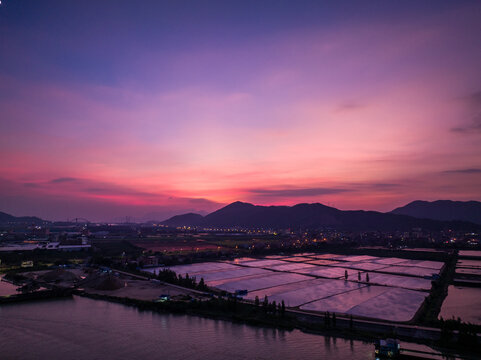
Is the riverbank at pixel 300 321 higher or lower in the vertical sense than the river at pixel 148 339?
higher

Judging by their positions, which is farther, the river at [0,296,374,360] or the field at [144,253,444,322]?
the field at [144,253,444,322]

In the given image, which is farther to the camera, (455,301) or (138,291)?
(138,291)

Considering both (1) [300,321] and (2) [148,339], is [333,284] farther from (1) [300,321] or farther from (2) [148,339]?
(2) [148,339]

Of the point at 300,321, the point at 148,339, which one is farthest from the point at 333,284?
the point at 148,339

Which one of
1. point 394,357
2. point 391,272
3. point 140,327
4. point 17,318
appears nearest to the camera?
point 394,357

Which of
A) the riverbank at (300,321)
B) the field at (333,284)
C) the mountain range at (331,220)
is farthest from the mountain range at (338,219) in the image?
the riverbank at (300,321)

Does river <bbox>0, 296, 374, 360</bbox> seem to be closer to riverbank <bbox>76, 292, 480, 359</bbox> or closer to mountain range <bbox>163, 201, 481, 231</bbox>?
riverbank <bbox>76, 292, 480, 359</bbox>

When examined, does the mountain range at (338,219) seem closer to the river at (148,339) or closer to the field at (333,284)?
the field at (333,284)

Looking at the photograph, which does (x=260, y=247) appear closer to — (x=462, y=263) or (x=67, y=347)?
(x=462, y=263)

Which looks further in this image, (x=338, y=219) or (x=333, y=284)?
(x=338, y=219)

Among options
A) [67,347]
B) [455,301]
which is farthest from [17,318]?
[455,301]

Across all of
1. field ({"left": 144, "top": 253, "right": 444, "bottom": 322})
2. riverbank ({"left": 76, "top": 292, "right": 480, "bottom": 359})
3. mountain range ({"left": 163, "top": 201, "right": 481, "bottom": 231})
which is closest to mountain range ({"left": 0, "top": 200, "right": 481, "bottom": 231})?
mountain range ({"left": 163, "top": 201, "right": 481, "bottom": 231})
